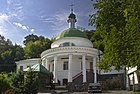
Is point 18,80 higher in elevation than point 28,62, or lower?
lower

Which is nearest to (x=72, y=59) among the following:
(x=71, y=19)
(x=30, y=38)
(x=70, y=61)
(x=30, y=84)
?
(x=70, y=61)

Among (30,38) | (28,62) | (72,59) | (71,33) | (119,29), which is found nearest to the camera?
(119,29)

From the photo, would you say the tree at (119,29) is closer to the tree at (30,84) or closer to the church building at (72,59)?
the tree at (30,84)

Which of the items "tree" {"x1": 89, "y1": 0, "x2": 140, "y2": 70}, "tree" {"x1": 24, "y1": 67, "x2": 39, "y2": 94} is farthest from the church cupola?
"tree" {"x1": 89, "y1": 0, "x2": 140, "y2": 70}

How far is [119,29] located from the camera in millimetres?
15273

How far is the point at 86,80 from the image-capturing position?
4491 cm

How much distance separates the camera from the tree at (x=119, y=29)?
1284cm

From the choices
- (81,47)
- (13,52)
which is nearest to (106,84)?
(81,47)

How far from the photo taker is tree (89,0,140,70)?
12.8 m

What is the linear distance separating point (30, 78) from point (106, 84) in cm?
1974

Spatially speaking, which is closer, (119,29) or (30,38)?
(119,29)

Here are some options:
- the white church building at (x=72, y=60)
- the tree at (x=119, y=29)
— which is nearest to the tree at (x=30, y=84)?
the tree at (x=119, y=29)

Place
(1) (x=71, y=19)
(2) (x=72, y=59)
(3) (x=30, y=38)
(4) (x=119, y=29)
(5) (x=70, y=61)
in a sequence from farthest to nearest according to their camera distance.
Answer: (3) (x=30, y=38) < (1) (x=71, y=19) < (2) (x=72, y=59) < (5) (x=70, y=61) < (4) (x=119, y=29)

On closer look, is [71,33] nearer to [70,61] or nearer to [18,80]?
[70,61]
